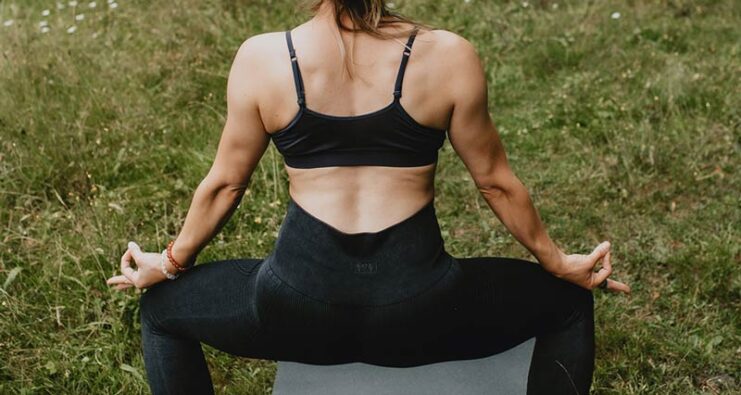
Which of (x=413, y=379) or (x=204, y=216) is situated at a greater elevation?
(x=204, y=216)

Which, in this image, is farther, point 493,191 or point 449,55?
point 493,191

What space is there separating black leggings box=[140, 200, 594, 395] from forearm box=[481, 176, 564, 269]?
0.19 feet

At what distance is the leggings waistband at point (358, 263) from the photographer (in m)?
2.29

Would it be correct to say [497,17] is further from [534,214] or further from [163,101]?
[534,214]

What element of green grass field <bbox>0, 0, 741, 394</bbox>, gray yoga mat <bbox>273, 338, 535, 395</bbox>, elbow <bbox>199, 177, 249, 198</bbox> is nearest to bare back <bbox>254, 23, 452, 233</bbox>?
elbow <bbox>199, 177, 249, 198</bbox>

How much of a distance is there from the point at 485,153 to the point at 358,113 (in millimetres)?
406

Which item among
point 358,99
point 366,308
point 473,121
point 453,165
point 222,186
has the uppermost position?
point 358,99

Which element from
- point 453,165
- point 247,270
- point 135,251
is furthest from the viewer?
point 453,165

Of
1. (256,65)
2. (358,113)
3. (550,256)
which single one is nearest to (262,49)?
(256,65)

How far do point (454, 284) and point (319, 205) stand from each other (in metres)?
0.41

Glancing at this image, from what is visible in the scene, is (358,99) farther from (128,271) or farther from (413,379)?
(413,379)

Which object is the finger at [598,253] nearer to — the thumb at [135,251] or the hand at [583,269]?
the hand at [583,269]

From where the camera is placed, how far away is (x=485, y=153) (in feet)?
8.03

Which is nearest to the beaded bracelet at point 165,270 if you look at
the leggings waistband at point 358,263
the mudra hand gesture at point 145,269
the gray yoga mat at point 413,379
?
the mudra hand gesture at point 145,269
